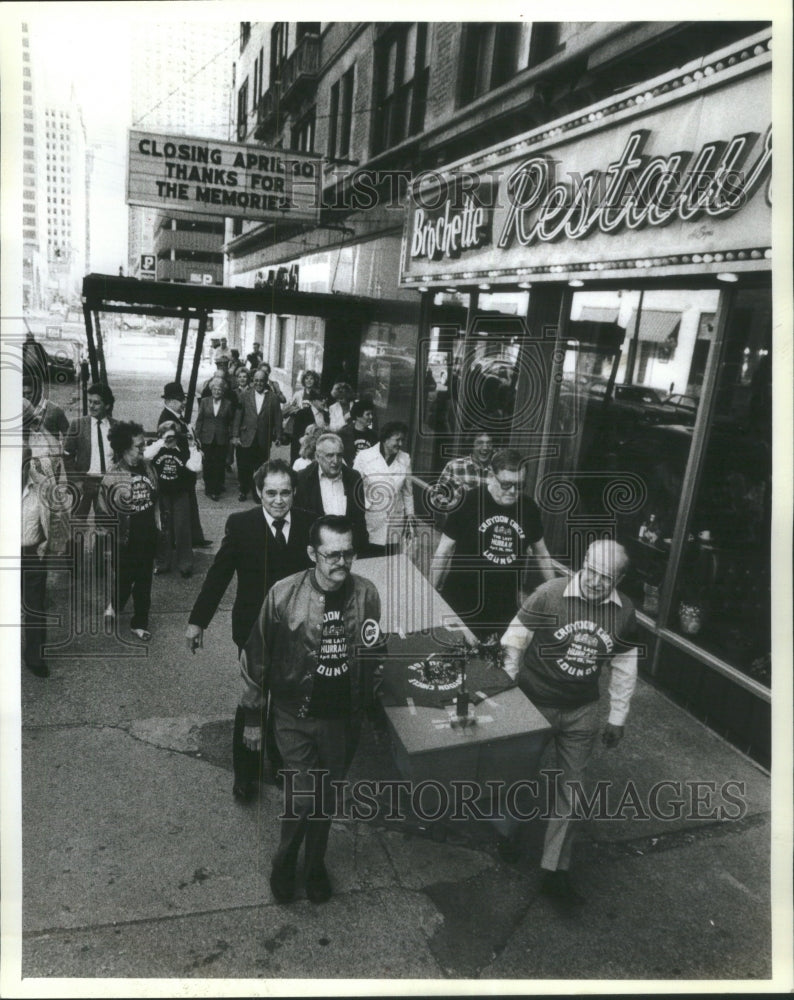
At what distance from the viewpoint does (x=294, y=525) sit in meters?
4.29

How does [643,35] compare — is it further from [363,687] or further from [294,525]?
[363,687]

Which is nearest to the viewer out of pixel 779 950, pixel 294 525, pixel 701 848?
pixel 779 950

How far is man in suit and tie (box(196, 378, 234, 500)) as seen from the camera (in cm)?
780

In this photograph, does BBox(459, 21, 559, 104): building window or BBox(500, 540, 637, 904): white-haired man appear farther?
BBox(459, 21, 559, 104): building window

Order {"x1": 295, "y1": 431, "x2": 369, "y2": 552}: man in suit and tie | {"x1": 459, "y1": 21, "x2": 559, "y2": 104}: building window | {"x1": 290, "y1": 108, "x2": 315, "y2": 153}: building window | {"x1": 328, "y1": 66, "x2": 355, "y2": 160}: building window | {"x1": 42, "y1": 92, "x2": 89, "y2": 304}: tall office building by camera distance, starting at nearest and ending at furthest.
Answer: {"x1": 42, "y1": 92, "x2": 89, "y2": 304}: tall office building, {"x1": 295, "y1": 431, "x2": 369, "y2": 552}: man in suit and tie, {"x1": 459, "y1": 21, "x2": 559, "y2": 104}: building window, {"x1": 328, "y1": 66, "x2": 355, "y2": 160}: building window, {"x1": 290, "y1": 108, "x2": 315, "y2": 153}: building window

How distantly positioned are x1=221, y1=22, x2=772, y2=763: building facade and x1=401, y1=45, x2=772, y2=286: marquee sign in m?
0.02

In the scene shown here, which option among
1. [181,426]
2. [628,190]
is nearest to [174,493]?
[181,426]

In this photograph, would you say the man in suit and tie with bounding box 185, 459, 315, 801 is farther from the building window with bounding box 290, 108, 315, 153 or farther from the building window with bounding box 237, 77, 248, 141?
the building window with bounding box 290, 108, 315, 153

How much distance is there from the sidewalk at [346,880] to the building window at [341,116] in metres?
9.88

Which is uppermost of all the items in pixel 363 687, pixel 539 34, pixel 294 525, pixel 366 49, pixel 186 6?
pixel 366 49

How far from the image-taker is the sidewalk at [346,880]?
10.7 ft

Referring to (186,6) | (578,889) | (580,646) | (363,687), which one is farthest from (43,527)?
(578,889)

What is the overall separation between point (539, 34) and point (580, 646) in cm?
658

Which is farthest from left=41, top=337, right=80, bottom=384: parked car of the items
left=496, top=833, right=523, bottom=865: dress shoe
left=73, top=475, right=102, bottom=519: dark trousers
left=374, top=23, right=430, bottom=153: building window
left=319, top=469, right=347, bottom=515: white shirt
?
left=374, top=23, right=430, bottom=153: building window
